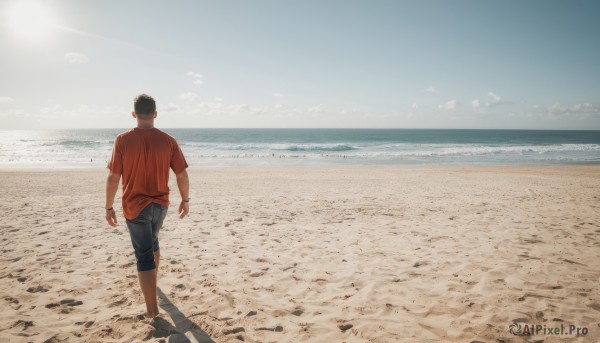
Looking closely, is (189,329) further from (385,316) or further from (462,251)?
(462,251)

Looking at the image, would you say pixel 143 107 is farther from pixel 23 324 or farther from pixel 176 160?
pixel 23 324

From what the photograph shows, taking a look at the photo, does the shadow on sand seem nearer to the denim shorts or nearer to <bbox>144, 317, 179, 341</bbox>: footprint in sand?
<bbox>144, 317, 179, 341</bbox>: footprint in sand

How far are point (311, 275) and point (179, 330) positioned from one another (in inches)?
72.3

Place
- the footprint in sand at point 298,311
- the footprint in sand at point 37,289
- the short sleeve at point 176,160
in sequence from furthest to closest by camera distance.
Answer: the footprint in sand at point 37,289 < the footprint in sand at point 298,311 < the short sleeve at point 176,160

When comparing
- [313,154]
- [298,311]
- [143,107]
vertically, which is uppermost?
[143,107]

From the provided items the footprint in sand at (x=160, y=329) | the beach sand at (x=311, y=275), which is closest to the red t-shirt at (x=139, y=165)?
the footprint in sand at (x=160, y=329)

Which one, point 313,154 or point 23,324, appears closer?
point 23,324

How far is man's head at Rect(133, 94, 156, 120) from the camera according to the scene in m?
2.92

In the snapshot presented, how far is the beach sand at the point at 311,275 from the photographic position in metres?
2.96

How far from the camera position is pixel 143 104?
2.92m

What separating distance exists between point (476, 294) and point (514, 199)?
7.29m

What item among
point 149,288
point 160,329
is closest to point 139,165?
point 149,288

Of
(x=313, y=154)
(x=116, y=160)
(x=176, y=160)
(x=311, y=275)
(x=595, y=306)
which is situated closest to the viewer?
(x=116, y=160)

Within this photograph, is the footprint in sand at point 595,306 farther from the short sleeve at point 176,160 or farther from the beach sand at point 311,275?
the short sleeve at point 176,160
